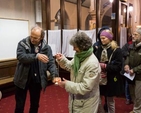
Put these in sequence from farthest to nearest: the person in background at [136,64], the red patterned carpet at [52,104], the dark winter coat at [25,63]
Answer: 1. the red patterned carpet at [52,104]
2. the person in background at [136,64]
3. the dark winter coat at [25,63]

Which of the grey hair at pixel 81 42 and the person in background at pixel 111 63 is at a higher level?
the grey hair at pixel 81 42

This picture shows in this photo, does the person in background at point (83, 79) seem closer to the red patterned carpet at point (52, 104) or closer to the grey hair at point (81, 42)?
the grey hair at point (81, 42)

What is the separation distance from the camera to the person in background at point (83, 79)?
5.45 ft

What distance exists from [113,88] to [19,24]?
3.20 metres

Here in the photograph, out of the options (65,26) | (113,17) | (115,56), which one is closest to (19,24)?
(65,26)

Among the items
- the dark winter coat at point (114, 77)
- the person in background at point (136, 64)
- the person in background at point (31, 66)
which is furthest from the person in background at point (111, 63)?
the person in background at point (31, 66)

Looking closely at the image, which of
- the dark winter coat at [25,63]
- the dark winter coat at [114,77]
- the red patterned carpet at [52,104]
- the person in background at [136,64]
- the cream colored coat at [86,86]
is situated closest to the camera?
the cream colored coat at [86,86]

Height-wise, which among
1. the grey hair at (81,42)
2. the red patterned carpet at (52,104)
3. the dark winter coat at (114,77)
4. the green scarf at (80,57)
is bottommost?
the red patterned carpet at (52,104)

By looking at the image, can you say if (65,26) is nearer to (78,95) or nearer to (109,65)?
(109,65)

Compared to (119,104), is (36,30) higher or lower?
higher

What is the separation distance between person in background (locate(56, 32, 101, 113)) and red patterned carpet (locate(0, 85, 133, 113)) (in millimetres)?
1639

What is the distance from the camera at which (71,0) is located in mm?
4938

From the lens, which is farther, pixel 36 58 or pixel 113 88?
pixel 113 88

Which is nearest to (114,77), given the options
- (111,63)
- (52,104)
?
(111,63)
